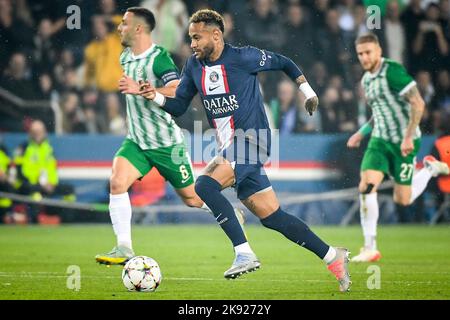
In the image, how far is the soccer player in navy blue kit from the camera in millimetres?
8328

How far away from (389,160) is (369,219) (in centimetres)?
78

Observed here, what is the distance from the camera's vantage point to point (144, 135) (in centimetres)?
995

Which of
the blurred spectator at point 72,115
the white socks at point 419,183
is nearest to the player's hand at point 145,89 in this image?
the white socks at point 419,183

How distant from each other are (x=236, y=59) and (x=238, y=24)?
810cm

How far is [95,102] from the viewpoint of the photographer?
54.1 feet

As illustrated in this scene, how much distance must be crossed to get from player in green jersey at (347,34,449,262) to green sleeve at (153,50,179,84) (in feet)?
8.81

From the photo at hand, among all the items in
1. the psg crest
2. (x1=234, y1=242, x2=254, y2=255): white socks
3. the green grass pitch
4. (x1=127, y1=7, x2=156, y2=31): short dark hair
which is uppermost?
(x1=127, y1=7, x2=156, y2=31): short dark hair

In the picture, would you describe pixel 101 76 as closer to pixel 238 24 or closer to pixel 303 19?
pixel 238 24

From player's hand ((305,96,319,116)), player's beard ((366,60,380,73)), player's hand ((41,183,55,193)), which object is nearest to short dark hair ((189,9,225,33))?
player's hand ((305,96,319,116))

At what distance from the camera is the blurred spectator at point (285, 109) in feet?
53.3

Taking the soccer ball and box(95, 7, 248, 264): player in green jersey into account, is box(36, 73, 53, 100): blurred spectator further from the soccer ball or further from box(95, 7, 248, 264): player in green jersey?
the soccer ball

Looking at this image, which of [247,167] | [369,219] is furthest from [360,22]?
[247,167]

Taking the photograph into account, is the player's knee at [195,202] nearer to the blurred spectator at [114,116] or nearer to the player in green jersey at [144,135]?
the player in green jersey at [144,135]

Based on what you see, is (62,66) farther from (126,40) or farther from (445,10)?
(126,40)
